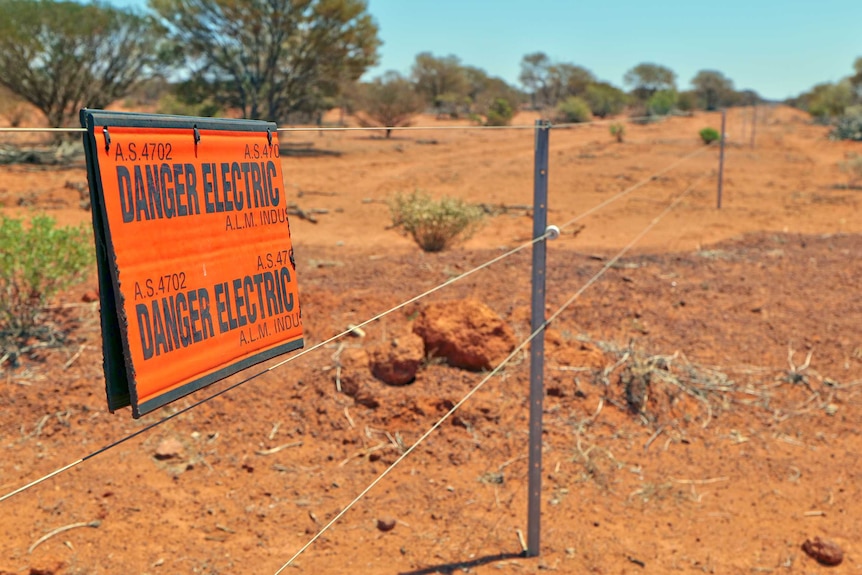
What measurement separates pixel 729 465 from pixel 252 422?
2.86 m

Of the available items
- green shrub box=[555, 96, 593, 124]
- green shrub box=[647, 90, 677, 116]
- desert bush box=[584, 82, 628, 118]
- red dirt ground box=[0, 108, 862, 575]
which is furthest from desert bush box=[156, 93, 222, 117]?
green shrub box=[647, 90, 677, 116]

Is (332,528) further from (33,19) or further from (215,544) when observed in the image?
(33,19)

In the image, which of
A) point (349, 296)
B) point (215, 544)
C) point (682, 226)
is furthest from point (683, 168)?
point (215, 544)

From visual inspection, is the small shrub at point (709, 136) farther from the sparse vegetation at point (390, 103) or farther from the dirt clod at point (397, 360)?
the dirt clod at point (397, 360)

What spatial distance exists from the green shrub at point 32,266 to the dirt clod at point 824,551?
15.9 feet

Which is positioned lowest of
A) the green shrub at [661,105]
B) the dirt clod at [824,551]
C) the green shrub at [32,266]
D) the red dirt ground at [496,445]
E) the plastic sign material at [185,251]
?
the dirt clod at [824,551]

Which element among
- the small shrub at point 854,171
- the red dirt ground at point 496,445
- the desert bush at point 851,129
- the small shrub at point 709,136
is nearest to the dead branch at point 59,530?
the red dirt ground at point 496,445

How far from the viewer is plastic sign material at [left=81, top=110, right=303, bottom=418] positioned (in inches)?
67.2

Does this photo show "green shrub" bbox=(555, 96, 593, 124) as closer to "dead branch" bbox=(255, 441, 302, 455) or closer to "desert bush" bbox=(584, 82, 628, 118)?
"desert bush" bbox=(584, 82, 628, 118)

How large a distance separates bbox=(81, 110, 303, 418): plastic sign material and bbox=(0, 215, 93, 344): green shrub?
12.4ft

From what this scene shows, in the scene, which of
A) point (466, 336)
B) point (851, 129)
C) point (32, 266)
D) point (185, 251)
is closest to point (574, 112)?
point (851, 129)

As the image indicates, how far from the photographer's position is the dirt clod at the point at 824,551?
3.62 meters

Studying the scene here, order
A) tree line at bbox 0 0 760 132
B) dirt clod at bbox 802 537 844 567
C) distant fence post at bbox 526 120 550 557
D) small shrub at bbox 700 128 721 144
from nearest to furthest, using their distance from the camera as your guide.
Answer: distant fence post at bbox 526 120 550 557 → dirt clod at bbox 802 537 844 567 → tree line at bbox 0 0 760 132 → small shrub at bbox 700 128 721 144

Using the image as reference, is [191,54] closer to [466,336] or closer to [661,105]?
[466,336]
